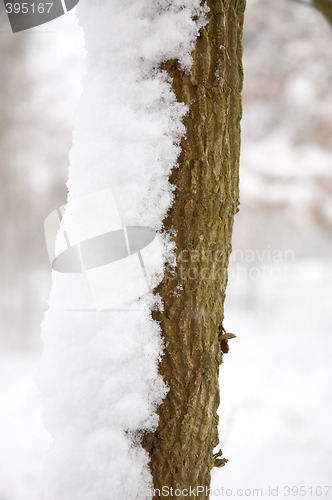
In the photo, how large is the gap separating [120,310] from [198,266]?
0.16m

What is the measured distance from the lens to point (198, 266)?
653 mm

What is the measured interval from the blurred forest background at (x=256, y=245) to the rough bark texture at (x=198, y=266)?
122 cm

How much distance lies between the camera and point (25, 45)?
6.37ft

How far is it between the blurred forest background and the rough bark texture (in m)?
1.22

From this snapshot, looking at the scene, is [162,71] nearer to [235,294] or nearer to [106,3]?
[106,3]

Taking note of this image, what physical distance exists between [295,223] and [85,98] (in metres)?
1.77

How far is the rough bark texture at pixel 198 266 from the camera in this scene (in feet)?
2.04
